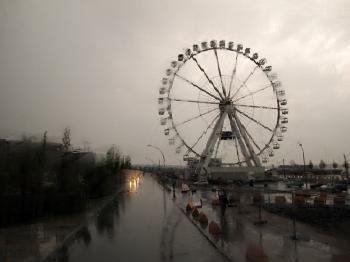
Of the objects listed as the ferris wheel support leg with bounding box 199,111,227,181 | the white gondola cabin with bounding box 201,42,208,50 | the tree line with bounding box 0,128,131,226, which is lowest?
the tree line with bounding box 0,128,131,226

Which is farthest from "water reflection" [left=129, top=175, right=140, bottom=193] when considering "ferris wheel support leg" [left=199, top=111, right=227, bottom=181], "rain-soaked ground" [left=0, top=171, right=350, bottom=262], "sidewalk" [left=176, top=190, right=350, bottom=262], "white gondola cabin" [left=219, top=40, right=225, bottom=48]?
"sidewalk" [left=176, top=190, right=350, bottom=262]

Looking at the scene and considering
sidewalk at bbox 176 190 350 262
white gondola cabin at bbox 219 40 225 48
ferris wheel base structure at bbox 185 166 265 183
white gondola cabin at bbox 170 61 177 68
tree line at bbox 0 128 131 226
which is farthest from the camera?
ferris wheel base structure at bbox 185 166 265 183

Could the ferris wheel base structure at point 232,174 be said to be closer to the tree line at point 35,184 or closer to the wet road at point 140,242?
the tree line at point 35,184

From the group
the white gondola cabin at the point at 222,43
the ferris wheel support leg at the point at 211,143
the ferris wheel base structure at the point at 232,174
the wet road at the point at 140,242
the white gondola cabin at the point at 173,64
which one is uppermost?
the white gondola cabin at the point at 222,43

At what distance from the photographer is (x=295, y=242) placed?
53.0 ft

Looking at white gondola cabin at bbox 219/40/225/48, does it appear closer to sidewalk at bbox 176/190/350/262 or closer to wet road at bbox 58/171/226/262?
wet road at bbox 58/171/226/262

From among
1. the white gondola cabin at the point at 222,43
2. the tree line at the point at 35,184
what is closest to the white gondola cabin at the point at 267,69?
the white gondola cabin at the point at 222,43

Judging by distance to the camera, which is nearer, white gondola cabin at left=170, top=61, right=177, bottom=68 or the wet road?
A: the wet road

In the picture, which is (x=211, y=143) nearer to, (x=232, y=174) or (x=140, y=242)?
(x=232, y=174)

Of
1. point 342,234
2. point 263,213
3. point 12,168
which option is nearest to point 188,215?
point 263,213

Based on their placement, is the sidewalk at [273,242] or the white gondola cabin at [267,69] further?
the white gondola cabin at [267,69]

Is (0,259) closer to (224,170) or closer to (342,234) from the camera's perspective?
(342,234)

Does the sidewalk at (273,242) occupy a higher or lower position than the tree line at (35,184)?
lower

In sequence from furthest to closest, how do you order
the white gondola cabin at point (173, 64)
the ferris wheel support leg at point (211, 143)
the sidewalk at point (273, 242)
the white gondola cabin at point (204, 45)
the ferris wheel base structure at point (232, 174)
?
the ferris wheel base structure at point (232, 174)
the ferris wheel support leg at point (211, 143)
the white gondola cabin at point (204, 45)
the white gondola cabin at point (173, 64)
the sidewalk at point (273, 242)
